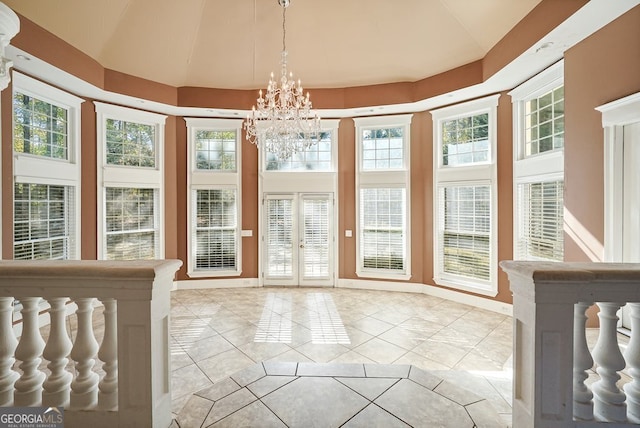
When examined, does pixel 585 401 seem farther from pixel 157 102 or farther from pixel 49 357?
pixel 157 102

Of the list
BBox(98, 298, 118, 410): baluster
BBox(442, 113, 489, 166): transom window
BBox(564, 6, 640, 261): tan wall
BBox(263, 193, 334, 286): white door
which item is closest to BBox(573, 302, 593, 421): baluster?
BBox(98, 298, 118, 410): baluster

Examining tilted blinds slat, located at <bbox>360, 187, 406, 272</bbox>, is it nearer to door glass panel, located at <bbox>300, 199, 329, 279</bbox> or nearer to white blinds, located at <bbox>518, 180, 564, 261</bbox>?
door glass panel, located at <bbox>300, 199, 329, 279</bbox>

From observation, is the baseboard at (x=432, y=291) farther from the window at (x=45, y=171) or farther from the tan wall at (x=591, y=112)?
the window at (x=45, y=171)

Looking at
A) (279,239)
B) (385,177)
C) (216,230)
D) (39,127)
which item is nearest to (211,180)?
(216,230)

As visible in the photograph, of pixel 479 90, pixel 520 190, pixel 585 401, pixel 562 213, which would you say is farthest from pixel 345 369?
pixel 479 90

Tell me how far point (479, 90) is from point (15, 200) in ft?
22.7

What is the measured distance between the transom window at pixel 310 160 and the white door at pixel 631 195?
433 cm

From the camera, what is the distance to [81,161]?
16.2 feet

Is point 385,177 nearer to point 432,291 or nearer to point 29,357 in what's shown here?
point 432,291

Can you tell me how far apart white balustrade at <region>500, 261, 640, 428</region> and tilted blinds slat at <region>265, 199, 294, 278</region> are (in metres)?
5.15

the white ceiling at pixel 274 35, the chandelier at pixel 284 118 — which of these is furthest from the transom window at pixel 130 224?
the chandelier at pixel 284 118

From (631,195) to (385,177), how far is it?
351 centimetres

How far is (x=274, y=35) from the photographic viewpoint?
15.9ft

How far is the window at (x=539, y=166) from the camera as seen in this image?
3939 mm
